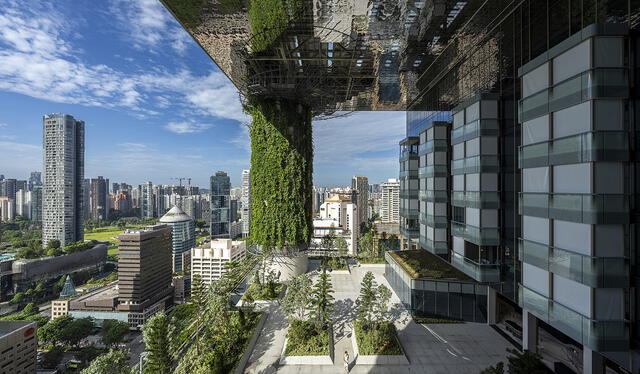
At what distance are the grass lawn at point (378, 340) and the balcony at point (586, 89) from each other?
36.2 ft

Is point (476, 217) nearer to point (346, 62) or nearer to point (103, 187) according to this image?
point (346, 62)

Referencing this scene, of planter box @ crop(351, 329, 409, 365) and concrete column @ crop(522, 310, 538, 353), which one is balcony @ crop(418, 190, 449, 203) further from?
planter box @ crop(351, 329, 409, 365)

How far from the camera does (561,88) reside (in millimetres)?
8250

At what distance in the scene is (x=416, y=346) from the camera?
Answer: 39.6 ft

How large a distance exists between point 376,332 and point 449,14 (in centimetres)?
1551

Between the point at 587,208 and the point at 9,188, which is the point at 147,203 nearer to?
the point at 9,188

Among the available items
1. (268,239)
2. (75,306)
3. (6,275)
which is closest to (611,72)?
(268,239)

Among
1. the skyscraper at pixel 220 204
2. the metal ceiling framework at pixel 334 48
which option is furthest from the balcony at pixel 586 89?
the skyscraper at pixel 220 204

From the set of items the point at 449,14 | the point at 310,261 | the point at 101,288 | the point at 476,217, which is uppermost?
the point at 449,14

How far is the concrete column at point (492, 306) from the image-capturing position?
561 inches

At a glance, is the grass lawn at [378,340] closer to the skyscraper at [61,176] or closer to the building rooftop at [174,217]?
the building rooftop at [174,217]

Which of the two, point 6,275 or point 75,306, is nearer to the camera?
point 75,306

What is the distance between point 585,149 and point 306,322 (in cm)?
1247

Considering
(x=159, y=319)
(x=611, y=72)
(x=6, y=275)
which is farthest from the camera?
(x=6, y=275)
